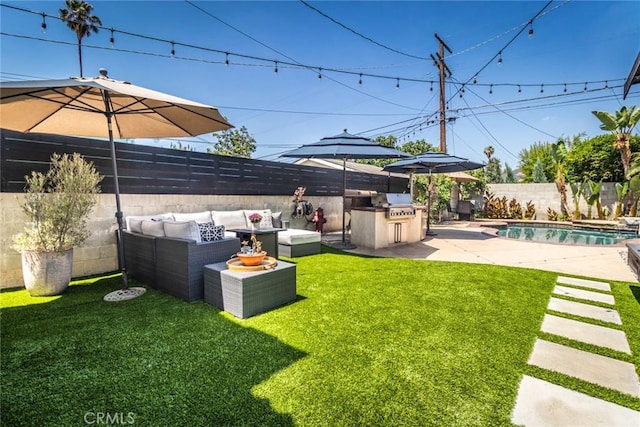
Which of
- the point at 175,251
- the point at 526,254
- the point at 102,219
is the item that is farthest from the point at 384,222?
the point at 102,219

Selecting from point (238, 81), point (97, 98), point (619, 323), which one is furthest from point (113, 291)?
point (238, 81)

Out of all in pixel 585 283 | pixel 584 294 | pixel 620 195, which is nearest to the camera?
pixel 584 294

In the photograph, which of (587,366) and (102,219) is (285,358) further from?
(102,219)

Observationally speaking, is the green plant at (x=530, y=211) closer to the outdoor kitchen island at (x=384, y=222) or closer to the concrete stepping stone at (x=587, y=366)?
the outdoor kitchen island at (x=384, y=222)

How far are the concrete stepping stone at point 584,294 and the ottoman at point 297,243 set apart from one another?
167 inches

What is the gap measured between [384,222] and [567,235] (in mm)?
A: 7853

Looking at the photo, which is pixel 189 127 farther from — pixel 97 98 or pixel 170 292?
pixel 170 292

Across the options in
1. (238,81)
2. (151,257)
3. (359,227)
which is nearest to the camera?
(151,257)

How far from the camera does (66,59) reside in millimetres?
11078

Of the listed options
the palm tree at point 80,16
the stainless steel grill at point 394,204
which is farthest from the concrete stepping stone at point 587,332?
the palm tree at point 80,16

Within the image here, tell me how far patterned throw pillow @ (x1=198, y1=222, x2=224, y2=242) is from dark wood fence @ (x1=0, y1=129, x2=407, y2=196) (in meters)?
2.48

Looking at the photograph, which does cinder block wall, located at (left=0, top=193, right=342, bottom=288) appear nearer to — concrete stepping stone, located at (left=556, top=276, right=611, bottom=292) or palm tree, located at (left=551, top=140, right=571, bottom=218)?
concrete stepping stone, located at (left=556, top=276, right=611, bottom=292)

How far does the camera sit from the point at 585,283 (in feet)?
14.5

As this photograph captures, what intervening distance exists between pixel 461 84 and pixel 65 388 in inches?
628
